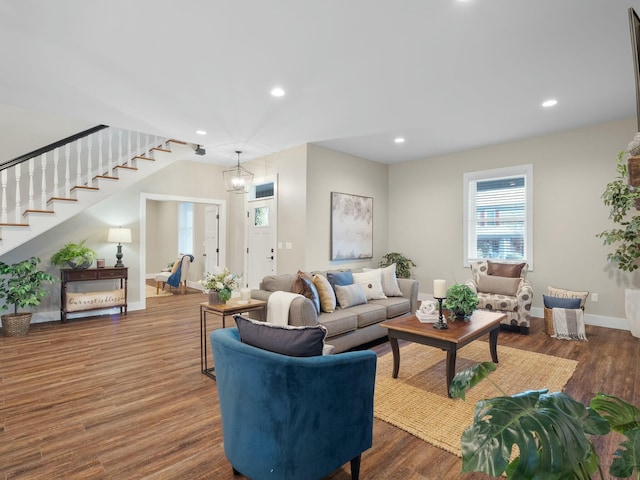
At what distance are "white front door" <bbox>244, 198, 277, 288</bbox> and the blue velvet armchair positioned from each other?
4.47 metres

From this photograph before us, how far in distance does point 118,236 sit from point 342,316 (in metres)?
4.17

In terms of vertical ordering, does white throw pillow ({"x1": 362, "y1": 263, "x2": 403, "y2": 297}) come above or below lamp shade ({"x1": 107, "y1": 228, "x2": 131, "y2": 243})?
below

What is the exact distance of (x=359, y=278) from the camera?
4516 mm

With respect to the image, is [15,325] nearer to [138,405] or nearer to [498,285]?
[138,405]

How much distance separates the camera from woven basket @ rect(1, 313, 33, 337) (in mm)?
4367

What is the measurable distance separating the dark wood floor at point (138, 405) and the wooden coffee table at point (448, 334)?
721 millimetres

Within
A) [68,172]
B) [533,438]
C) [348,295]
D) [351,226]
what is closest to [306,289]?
[348,295]

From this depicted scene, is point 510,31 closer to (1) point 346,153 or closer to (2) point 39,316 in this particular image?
(1) point 346,153

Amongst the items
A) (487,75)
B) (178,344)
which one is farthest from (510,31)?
(178,344)

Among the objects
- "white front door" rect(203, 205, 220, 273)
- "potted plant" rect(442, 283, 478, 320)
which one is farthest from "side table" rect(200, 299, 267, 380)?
"white front door" rect(203, 205, 220, 273)

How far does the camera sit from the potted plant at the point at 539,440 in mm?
829

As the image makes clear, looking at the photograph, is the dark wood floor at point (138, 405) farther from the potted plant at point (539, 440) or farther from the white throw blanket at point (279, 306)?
the potted plant at point (539, 440)

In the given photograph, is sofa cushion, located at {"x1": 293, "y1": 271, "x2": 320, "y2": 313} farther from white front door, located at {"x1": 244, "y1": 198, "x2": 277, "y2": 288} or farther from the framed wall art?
white front door, located at {"x1": 244, "y1": 198, "x2": 277, "y2": 288}

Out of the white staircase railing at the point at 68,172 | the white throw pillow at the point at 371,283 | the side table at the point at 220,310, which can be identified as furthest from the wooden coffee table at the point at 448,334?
the white staircase railing at the point at 68,172
